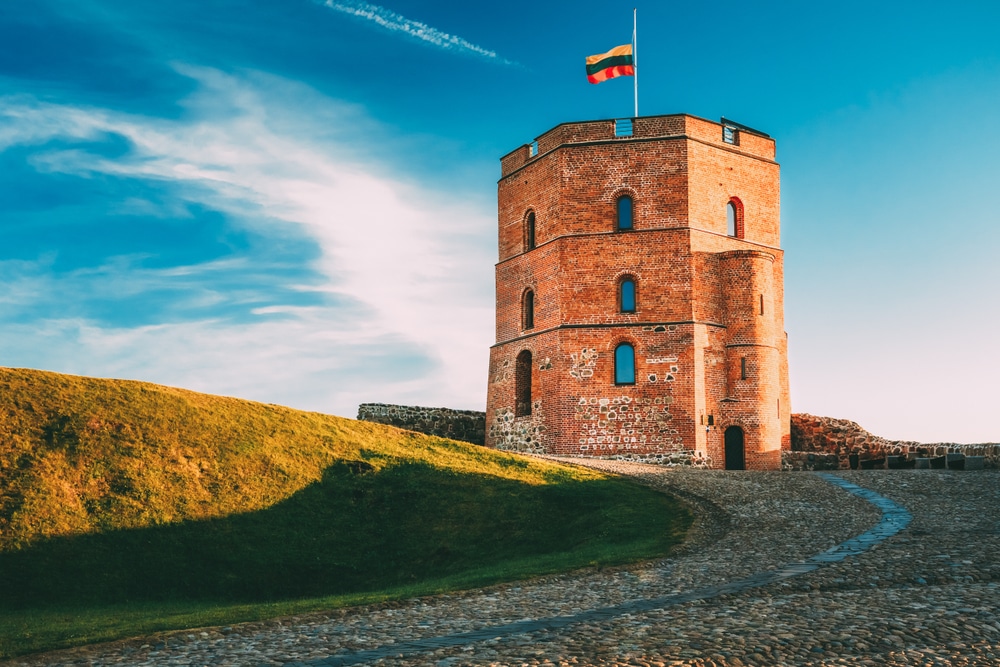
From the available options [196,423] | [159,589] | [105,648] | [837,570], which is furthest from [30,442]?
[837,570]

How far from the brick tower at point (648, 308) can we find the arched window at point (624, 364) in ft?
0.12

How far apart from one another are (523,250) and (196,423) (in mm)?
16659

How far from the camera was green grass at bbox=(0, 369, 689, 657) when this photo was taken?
1584 centimetres

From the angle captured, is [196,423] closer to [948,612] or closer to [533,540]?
[533,540]

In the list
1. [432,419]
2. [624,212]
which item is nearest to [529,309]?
[624,212]

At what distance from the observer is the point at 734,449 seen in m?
31.9

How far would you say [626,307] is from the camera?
105ft

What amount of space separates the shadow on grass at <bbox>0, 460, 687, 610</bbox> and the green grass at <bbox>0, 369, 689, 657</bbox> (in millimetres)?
38

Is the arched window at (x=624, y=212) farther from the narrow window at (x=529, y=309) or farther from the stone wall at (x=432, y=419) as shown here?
the stone wall at (x=432, y=419)

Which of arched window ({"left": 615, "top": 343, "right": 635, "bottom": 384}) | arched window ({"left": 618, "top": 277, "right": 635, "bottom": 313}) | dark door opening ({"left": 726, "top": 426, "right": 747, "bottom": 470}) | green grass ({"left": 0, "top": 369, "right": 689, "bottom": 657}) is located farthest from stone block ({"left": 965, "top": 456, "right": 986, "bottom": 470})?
arched window ({"left": 618, "top": 277, "right": 635, "bottom": 313})

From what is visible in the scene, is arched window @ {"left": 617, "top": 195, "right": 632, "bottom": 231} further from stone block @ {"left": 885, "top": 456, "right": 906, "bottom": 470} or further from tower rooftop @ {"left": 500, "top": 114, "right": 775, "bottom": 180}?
stone block @ {"left": 885, "top": 456, "right": 906, "bottom": 470}

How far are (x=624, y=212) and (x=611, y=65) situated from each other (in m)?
5.44

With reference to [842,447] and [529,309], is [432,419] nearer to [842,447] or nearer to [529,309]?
[529,309]

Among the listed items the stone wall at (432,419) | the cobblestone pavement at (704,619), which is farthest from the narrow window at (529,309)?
the cobblestone pavement at (704,619)
